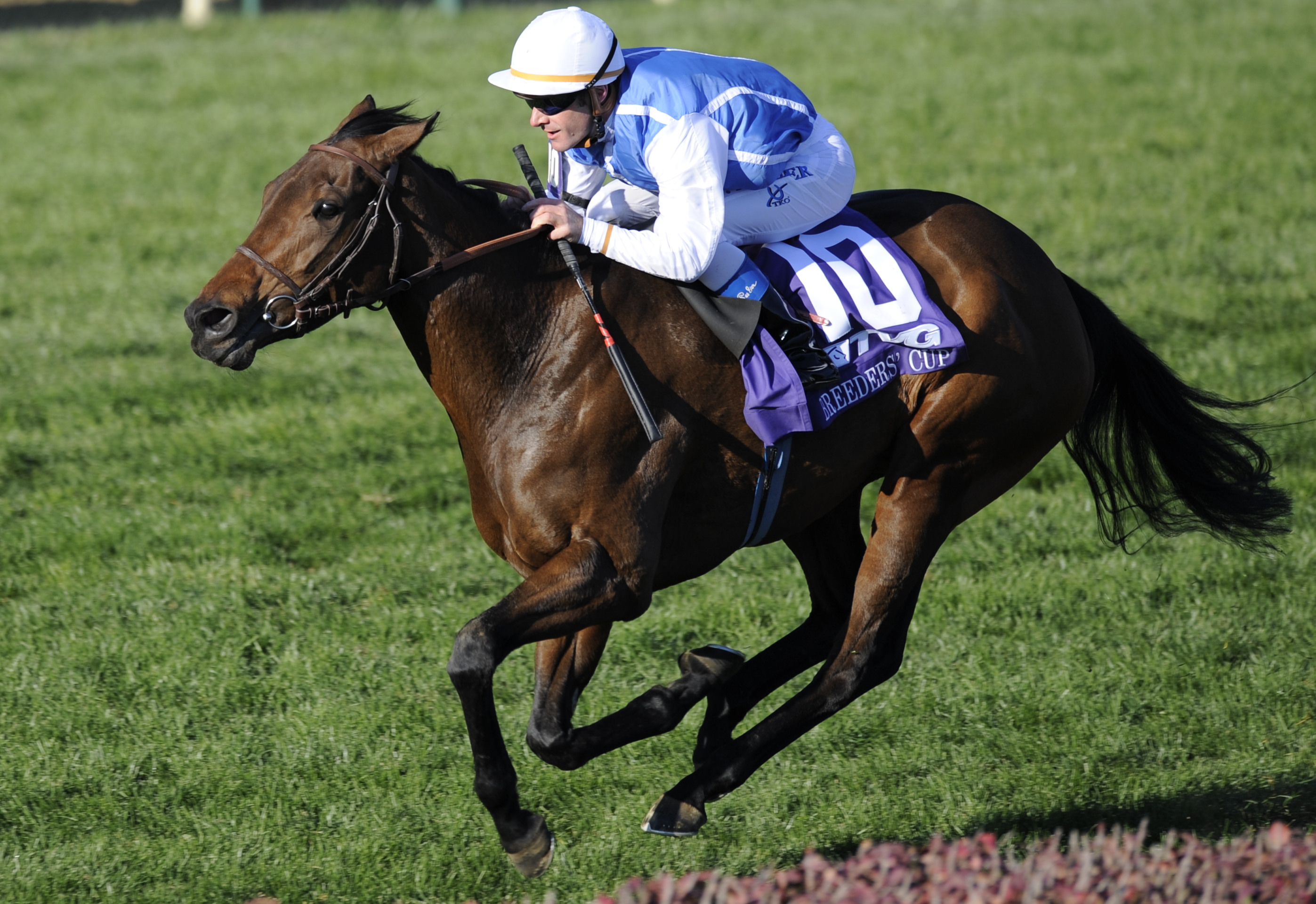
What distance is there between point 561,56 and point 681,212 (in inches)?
20.2

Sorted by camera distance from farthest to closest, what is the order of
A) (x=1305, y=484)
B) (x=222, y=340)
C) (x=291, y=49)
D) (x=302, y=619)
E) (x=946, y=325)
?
1. (x=291, y=49)
2. (x=1305, y=484)
3. (x=302, y=619)
4. (x=946, y=325)
5. (x=222, y=340)

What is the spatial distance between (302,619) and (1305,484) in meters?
4.72

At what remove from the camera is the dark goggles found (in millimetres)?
3848

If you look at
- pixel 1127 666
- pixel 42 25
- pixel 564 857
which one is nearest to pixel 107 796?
pixel 564 857

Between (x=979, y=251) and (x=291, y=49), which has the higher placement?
(x=979, y=251)

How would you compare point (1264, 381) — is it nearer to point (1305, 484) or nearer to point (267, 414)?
point (1305, 484)

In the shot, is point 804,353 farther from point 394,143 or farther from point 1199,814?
point 1199,814

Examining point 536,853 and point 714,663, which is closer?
point 536,853

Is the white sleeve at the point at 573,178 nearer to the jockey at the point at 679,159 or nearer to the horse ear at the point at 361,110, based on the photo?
the jockey at the point at 679,159

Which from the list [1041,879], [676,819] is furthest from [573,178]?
[1041,879]

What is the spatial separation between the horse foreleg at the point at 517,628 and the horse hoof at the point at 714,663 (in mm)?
670

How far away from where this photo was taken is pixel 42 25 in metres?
17.9

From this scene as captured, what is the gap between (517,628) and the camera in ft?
12.2

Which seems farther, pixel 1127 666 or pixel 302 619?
pixel 302 619
